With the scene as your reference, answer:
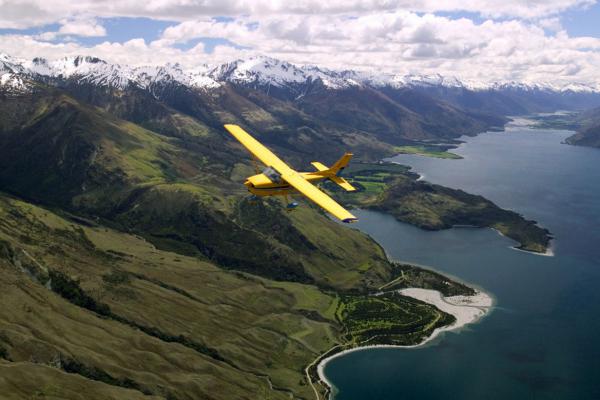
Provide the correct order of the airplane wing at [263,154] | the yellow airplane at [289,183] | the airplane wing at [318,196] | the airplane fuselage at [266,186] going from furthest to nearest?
the airplane wing at [263,154] < the airplane fuselage at [266,186] < the yellow airplane at [289,183] < the airplane wing at [318,196]

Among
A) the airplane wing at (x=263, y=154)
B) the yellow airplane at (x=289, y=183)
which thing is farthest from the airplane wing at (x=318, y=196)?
the airplane wing at (x=263, y=154)

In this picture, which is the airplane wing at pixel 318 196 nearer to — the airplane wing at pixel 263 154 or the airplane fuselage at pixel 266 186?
the airplane fuselage at pixel 266 186

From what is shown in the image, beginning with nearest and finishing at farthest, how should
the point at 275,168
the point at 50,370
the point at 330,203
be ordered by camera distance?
1. the point at 330,203
2. the point at 275,168
3. the point at 50,370

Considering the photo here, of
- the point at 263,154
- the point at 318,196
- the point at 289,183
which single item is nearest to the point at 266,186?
the point at 289,183

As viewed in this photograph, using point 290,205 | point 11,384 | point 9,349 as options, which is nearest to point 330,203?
point 290,205

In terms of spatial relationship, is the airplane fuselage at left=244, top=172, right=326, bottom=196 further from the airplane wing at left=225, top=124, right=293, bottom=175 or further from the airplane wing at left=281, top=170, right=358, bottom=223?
the airplane wing at left=225, top=124, right=293, bottom=175

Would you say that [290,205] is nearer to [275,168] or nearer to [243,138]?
[275,168]

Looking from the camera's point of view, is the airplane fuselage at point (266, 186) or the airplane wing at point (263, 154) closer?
the airplane fuselage at point (266, 186)

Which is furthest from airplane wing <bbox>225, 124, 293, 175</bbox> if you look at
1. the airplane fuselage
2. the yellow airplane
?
the airplane fuselage

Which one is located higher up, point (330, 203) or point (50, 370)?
point (330, 203)
